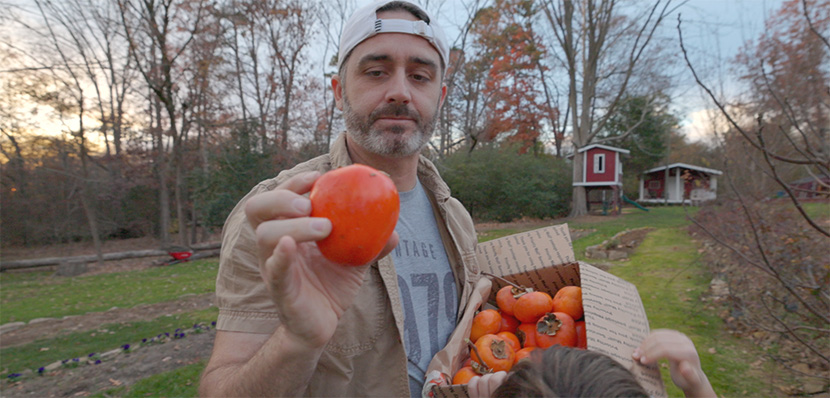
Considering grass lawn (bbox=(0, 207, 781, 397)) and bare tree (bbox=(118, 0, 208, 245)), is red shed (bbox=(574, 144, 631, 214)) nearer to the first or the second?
grass lawn (bbox=(0, 207, 781, 397))

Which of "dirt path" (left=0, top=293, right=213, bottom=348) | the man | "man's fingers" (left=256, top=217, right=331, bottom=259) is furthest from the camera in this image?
"dirt path" (left=0, top=293, right=213, bottom=348)

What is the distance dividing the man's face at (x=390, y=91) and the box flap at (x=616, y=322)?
0.89 metres

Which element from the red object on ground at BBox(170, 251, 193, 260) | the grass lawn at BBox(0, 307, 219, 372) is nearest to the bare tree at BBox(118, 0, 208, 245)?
the red object on ground at BBox(170, 251, 193, 260)

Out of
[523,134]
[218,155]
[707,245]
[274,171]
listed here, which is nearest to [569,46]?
[523,134]

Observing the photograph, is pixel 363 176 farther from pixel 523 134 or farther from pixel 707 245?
pixel 523 134

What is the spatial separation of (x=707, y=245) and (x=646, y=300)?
4.68 meters

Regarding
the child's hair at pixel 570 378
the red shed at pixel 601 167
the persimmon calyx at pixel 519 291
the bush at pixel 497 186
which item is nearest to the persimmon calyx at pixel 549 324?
the persimmon calyx at pixel 519 291

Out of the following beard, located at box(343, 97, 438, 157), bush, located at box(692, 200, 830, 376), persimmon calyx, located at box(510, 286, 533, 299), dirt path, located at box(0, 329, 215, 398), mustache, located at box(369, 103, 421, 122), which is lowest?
dirt path, located at box(0, 329, 215, 398)

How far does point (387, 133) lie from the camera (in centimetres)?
171

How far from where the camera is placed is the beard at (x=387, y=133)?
1709 mm

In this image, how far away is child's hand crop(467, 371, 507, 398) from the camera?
131 cm

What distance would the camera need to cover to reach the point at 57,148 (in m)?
16.2

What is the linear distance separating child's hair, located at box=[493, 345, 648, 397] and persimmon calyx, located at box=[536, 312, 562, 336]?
0.45m

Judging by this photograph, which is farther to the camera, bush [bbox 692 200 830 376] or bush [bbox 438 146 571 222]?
bush [bbox 438 146 571 222]
